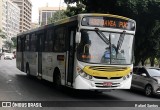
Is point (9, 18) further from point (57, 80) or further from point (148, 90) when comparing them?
point (148, 90)

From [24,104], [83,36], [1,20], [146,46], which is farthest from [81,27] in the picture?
[1,20]

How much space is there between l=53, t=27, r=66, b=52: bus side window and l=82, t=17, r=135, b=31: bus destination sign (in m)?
1.73

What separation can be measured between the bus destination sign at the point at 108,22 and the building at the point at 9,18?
14126 centimetres

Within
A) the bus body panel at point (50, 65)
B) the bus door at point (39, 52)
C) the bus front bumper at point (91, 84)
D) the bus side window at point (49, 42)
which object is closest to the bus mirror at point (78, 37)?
the bus front bumper at point (91, 84)

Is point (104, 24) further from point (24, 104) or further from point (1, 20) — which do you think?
point (1, 20)

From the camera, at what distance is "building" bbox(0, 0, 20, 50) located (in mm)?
157625

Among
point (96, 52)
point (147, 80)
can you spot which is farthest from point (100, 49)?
point (147, 80)

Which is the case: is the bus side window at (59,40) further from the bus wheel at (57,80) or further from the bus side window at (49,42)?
the bus wheel at (57,80)

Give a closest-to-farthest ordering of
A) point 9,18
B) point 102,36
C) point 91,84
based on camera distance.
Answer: point 91,84 < point 102,36 < point 9,18

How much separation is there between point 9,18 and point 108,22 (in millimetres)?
166036

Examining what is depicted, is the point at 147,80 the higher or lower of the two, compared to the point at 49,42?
lower

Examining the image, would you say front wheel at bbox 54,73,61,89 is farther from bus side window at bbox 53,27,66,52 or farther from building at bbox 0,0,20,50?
building at bbox 0,0,20,50

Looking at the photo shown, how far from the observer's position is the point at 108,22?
14031mm

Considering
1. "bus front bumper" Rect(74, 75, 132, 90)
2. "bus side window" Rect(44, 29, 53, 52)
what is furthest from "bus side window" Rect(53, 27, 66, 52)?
"bus front bumper" Rect(74, 75, 132, 90)
